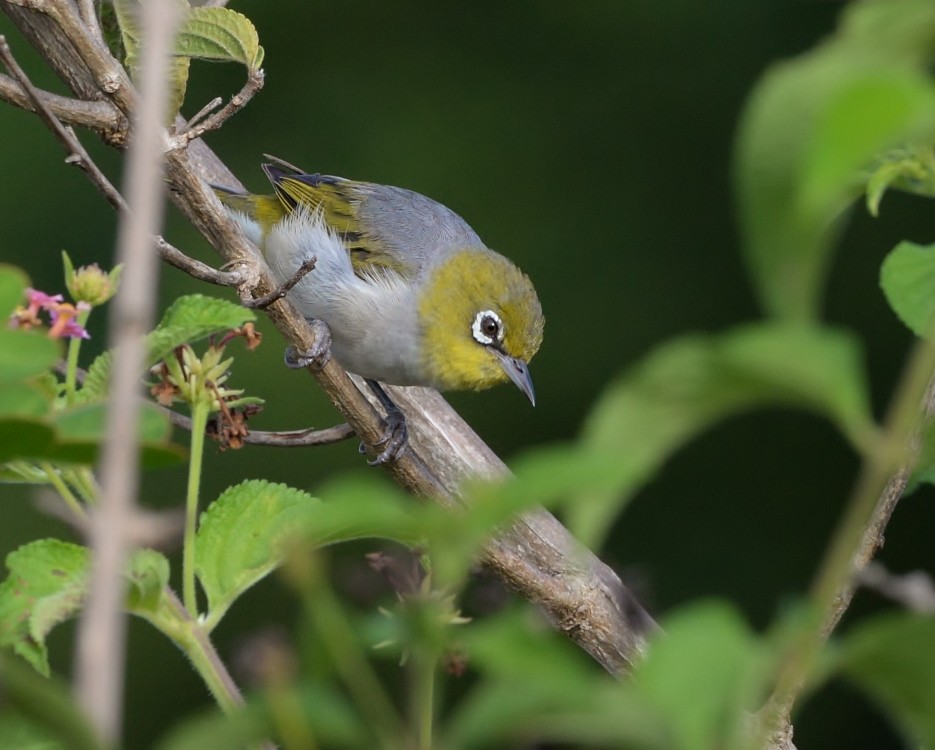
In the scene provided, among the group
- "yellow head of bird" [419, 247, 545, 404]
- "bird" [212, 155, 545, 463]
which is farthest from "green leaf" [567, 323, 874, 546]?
"yellow head of bird" [419, 247, 545, 404]

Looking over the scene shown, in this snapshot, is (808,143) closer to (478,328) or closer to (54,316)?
(54,316)

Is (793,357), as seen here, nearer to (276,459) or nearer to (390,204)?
(390,204)

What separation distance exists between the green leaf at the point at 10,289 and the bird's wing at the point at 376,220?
246 centimetres

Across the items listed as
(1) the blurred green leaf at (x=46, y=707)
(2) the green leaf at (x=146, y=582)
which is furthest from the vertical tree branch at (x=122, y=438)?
(2) the green leaf at (x=146, y=582)

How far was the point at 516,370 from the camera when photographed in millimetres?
3092

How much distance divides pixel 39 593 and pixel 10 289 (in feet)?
1.27

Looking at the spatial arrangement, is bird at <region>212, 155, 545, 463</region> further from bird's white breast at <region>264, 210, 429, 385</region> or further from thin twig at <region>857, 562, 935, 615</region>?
thin twig at <region>857, 562, 935, 615</region>

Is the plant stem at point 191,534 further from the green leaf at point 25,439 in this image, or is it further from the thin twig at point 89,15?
the thin twig at point 89,15

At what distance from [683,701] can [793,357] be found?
0.13m

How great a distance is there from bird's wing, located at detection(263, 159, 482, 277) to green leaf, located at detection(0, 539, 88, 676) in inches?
84.5

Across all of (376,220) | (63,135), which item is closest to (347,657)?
(63,135)

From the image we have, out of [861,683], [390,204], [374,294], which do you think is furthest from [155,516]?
[390,204]

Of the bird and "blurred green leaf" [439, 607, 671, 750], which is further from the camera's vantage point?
the bird

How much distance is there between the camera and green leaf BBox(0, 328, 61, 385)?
2.00 ft
